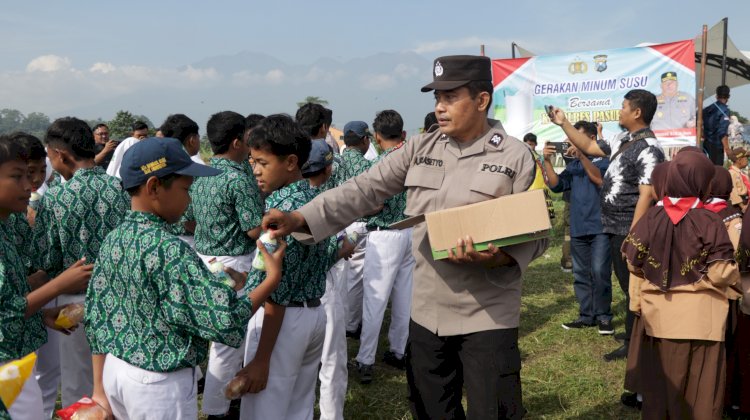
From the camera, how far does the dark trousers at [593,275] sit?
6.72 metres

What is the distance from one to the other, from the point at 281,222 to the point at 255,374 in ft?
2.68

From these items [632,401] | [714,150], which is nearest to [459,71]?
[632,401]

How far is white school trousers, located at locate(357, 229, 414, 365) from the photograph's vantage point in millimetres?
5785

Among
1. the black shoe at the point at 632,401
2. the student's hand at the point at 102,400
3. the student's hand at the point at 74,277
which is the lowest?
the black shoe at the point at 632,401

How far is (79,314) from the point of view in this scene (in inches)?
112

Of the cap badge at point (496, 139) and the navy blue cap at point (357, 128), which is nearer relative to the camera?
the cap badge at point (496, 139)

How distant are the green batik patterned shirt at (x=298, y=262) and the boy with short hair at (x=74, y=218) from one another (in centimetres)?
118

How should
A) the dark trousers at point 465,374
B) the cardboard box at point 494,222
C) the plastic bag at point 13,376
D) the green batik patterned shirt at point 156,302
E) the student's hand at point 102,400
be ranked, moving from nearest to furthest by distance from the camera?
the plastic bag at point 13,376 → the green batik patterned shirt at point 156,302 → the student's hand at point 102,400 → the cardboard box at point 494,222 → the dark trousers at point 465,374

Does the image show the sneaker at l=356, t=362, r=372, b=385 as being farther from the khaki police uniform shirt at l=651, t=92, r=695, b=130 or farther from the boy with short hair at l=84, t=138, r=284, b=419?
the khaki police uniform shirt at l=651, t=92, r=695, b=130

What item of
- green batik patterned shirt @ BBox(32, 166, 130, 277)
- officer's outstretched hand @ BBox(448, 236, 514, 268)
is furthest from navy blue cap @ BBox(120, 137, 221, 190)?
green batik patterned shirt @ BBox(32, 166, 130, 277)

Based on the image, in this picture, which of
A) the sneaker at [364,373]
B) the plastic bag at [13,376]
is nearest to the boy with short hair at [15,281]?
the plastic bag at [13,376]

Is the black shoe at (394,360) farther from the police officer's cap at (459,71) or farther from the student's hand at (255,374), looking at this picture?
the police officer's cap at (459,71)

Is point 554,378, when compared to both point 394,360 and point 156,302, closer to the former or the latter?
point 394,360

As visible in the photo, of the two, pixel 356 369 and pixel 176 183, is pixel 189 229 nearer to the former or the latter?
pixel 356 369
